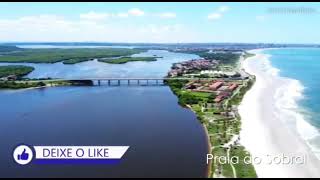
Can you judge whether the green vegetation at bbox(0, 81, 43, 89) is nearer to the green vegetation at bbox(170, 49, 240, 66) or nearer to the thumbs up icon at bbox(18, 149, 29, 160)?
the thumbs up icon at bbox(18, 149, 29, 160)

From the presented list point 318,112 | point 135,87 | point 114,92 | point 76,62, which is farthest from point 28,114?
point 76,62

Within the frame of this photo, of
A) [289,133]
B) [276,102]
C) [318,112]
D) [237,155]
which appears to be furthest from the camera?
[276,102]

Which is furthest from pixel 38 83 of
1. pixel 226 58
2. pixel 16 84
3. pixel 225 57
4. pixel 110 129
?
pixel 225 57

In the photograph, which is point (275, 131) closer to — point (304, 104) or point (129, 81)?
point (304, 104)

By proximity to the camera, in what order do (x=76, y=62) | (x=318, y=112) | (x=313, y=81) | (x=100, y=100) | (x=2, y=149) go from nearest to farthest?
(x=2, y=149)
(x=318, y=112)
(x=100, y=100)
(x=313, y=81)
(x=76, y=62)

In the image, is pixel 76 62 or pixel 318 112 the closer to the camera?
pixel 318 112

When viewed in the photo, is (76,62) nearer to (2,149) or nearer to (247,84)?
(247,84)
